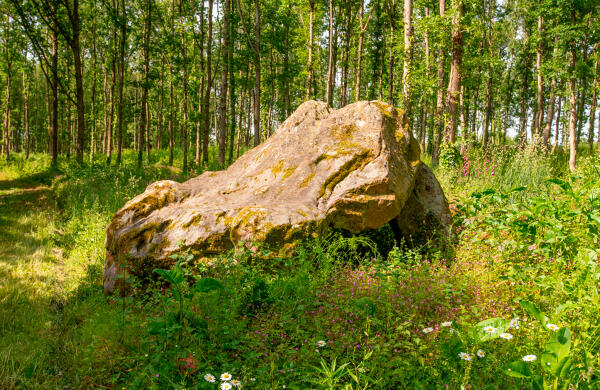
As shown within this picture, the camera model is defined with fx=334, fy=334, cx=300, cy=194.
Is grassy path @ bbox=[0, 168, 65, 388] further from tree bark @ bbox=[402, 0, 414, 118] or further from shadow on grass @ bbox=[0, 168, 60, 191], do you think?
tree bark @ bbox=[402, 0, 414, 118]

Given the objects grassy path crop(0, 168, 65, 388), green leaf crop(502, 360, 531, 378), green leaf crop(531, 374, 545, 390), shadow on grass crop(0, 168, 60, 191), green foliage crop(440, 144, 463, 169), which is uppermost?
green foliage crop(440, 144, 463, 169)

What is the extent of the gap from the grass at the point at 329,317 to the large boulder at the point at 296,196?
0.33 metres

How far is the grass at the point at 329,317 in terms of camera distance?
95.6 inches

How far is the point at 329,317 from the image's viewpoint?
9.86 ft

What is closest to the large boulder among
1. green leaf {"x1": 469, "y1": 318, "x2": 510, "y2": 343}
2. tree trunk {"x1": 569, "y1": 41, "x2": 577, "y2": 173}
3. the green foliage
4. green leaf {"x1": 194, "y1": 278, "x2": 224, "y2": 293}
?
green leaf {"x1": 194, "y1": 278, "x2": 224, "y2": 293}

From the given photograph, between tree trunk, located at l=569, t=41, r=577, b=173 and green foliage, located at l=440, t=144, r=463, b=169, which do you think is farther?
tree trunk, located at l=569, t=41, r=577, b=173

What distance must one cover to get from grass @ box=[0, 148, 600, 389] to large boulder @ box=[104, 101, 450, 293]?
1.08ft

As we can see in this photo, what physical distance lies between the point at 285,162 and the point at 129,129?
41.3 metres

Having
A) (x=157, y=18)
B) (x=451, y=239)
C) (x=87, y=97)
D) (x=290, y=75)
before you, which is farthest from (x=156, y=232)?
(x=87, y=97)

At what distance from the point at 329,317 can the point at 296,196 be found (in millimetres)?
1983

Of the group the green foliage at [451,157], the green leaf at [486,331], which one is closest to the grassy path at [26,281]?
the green leaf at [486,331]

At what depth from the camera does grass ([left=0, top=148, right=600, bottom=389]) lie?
95.6 inches

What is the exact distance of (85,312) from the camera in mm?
4059

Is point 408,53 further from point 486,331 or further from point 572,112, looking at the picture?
point 486,331
